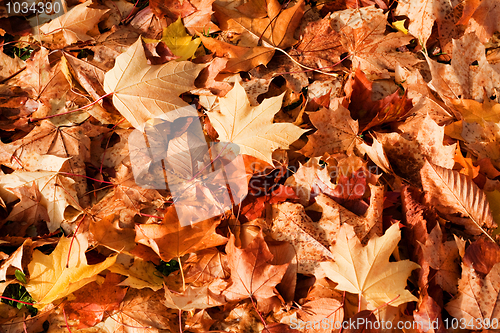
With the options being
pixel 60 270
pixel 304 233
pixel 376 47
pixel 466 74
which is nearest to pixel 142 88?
pixel 60 270

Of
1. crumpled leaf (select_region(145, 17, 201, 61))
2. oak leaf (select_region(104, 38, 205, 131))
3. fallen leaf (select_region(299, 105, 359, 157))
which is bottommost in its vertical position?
fallen leaf (select_region(299, 105, 359, 157))

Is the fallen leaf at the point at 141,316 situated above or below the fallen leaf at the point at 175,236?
below

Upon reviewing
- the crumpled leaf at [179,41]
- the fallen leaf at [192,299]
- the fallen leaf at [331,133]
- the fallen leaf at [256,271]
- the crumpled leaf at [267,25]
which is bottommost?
the fallen leaf at [192,299]

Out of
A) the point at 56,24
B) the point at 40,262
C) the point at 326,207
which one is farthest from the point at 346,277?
the point at 56,24

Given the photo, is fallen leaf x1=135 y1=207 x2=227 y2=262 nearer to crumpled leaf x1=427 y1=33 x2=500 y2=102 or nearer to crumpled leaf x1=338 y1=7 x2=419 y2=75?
crumpled leaf x1=338 y1=7 x2=419 y2=75

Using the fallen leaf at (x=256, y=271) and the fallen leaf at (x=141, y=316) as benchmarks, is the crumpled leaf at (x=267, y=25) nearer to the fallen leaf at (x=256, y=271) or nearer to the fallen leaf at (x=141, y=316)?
the fallen leaf at (x=256, y=271)

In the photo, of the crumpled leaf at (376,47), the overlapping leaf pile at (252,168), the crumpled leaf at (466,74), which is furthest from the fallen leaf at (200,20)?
the crumpled leaf at (466,74)

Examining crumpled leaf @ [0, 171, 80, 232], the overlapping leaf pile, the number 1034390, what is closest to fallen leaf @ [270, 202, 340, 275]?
the overlapping leaf pile
